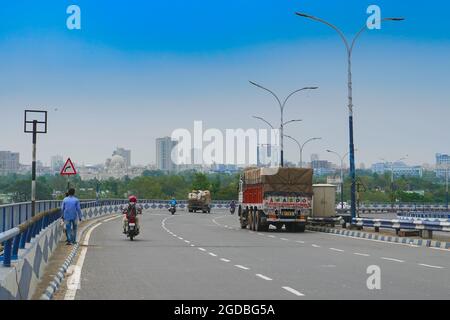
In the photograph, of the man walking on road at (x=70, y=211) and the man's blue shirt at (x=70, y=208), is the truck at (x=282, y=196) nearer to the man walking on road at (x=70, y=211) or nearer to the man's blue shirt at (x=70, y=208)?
the man walking on road at (x=70, y=211)

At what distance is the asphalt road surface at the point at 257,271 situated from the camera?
1311 centimetres

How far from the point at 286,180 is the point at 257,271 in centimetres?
2123

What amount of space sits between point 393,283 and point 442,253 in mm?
10443

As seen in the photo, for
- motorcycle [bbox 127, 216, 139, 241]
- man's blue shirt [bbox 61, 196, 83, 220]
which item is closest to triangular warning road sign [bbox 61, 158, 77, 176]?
motorcycle [bbox 127, 216, 139, 241]

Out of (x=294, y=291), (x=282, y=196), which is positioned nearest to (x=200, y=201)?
(x=282, y=196)

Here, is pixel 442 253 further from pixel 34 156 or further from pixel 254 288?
pixel 34 156

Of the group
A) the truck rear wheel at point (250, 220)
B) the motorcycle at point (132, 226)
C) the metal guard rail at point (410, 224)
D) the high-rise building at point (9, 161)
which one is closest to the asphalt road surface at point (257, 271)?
the motorcycle at point (132, 226)

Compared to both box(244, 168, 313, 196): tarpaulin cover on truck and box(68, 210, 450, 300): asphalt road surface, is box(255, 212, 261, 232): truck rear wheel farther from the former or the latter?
box(68, 210, 450, 300): asphalt road surface

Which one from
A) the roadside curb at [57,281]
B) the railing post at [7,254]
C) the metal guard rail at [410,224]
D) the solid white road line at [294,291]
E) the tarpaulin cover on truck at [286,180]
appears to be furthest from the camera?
the tarpaulin cover on truck at [286,180]

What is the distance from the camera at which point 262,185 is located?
3816 cm

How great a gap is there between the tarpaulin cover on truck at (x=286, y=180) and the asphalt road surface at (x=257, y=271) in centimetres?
1046

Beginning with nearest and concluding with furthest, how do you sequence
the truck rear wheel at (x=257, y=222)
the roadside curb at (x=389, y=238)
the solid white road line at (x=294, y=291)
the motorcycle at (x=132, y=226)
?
1. the solid white road line at (x=294, y=291)
2. the roadside curb at (x=389, y=238)
3. the motorcycle at (x=132, y=226)
4. the truck rear wheel at (x=257, y=222)
